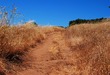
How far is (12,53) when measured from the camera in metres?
7.59

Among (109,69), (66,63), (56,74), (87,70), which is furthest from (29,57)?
(109,69)

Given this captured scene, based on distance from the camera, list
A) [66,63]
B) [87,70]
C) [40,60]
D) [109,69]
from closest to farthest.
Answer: [109,69]
[87,70]
[66,63]
[40,60]

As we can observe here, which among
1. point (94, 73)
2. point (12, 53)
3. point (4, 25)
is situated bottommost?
point (94, 73)

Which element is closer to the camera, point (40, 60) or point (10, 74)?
point (10, 74)

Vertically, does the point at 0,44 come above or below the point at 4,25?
below

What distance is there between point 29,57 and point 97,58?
106 inches

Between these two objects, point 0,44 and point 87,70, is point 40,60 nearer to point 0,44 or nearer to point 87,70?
point 0,44

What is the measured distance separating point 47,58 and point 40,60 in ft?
1.15

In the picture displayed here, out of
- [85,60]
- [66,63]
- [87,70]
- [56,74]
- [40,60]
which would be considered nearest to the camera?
[87,70]

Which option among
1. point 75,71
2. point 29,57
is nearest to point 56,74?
point 75,71

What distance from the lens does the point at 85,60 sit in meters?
6.92

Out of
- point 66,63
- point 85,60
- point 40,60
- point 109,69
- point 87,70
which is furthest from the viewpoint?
point 40,60

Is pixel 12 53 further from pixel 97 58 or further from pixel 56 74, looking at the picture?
pixel 97 58

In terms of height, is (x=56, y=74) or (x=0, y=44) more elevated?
(x=0, y=44)
